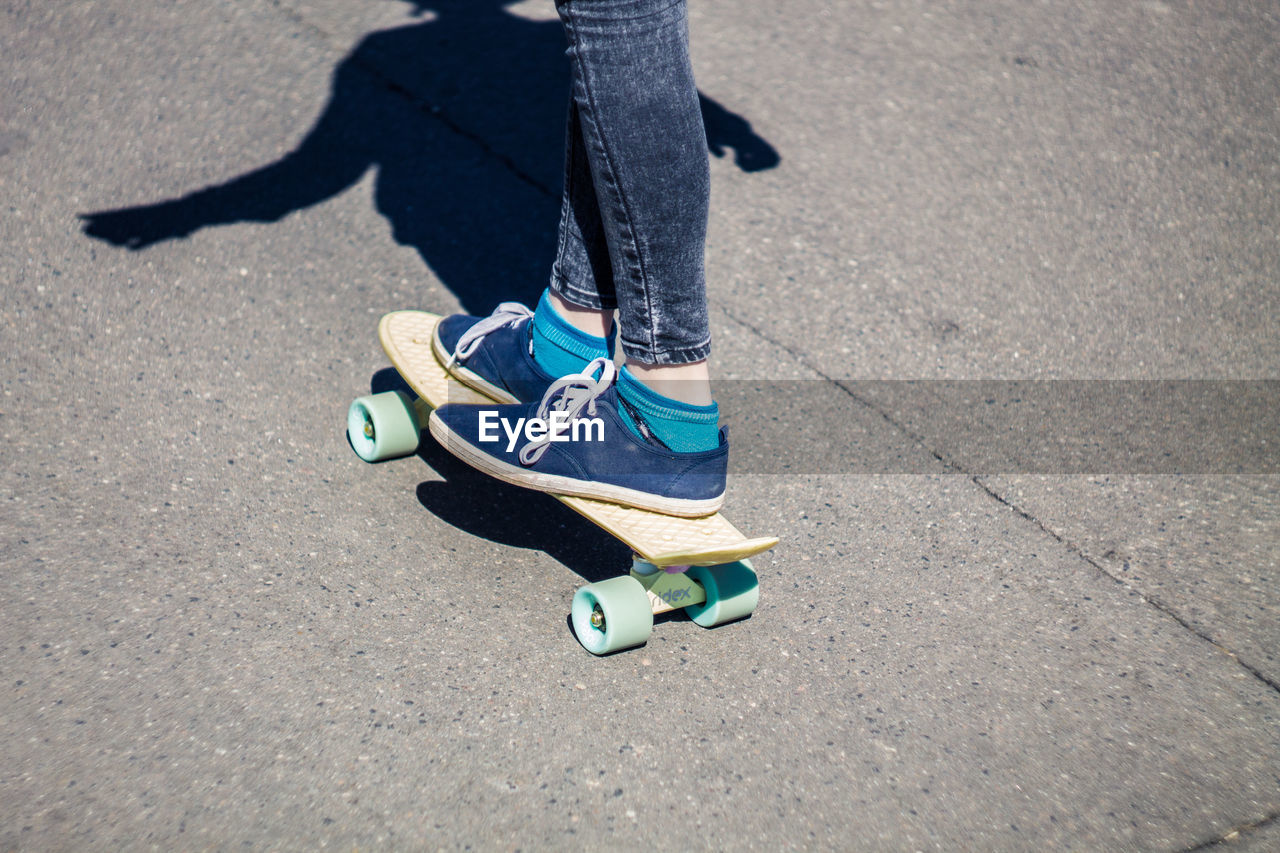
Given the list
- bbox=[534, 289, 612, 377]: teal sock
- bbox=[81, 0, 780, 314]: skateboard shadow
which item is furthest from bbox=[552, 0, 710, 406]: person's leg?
bbox=[81, 0, 780, 314]: skateboard shadow

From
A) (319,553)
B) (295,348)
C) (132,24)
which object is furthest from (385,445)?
(132,24)

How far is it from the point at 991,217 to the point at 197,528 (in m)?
2.98

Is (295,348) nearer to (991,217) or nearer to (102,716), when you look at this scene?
(102,716)

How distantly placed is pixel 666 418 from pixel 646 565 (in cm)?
33

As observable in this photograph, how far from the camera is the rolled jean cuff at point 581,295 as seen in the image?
234 centimetres

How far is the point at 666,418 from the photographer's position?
2.14 m

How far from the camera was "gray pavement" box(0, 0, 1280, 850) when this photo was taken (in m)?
1.88

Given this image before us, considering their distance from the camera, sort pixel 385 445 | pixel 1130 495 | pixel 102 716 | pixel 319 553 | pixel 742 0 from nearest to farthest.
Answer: pixel 102 716 < pixel 319 553 < pixel 385 445 < pixel 1130 495 < pixel 742 0

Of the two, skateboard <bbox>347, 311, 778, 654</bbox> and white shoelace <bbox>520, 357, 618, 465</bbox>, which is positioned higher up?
white shoelace <bbox>520, 357, 618, 465</bbox>

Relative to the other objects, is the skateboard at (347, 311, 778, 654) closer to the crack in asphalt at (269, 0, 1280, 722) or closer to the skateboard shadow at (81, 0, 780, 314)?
the skateboard shadow at (81, 0, 780, 314)

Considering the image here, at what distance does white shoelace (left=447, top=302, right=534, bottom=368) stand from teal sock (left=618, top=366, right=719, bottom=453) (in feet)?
1.48

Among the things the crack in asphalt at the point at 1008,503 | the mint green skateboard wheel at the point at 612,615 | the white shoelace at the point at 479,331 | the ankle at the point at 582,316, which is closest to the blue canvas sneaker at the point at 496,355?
the white shoelace at the point at 479,331

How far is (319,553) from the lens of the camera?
2.32 meters

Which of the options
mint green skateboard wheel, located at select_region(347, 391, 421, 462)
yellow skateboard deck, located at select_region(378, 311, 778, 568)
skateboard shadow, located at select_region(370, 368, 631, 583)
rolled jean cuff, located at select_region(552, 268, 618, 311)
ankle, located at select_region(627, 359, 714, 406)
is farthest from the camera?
mint green skateboard wheel, located at select_region(347, 391, 421, 462)
